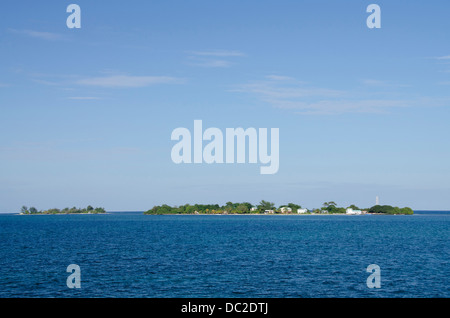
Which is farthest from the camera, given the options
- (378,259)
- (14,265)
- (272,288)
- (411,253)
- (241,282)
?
(411,253)

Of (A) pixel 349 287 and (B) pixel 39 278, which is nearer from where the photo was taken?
(A) pixel 349 287

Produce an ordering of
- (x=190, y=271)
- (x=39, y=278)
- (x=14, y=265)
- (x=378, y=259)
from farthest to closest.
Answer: (x=378, y=259), (x=14, y=265), (x=190, y=271), (x=39, y=278)

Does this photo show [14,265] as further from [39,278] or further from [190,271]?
[190,271]

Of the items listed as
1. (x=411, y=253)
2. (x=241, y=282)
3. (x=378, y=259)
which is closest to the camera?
(x=241, y=282)

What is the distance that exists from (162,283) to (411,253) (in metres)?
56.9

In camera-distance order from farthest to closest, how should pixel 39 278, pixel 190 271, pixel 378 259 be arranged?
pixel 378 259, pixel 190 271, pixel 39 278

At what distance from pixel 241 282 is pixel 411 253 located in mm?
49385

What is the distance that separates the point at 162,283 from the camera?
168 ft
